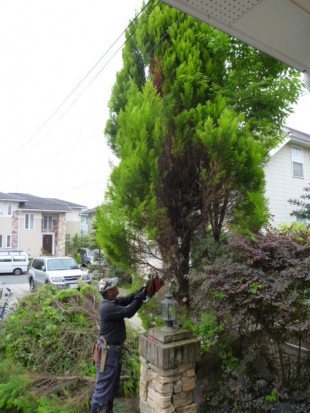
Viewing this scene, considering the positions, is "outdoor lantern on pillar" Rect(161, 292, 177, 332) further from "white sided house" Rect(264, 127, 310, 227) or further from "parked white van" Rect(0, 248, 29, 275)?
"parked white van" Rect(0, 248, 29, 275)

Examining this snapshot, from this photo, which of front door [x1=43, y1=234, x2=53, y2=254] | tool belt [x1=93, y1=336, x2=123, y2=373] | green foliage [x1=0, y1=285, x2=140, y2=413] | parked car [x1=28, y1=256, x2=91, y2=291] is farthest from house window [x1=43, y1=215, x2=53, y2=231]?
tool belt [x1=93, y1=336, x2=123, y2=373]

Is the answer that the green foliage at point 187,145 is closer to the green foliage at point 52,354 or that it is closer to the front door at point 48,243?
the green foliage at point 52,354

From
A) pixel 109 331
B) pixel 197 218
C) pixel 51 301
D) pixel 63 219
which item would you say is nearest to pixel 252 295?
pixel 197 218

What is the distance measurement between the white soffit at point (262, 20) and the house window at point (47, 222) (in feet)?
101

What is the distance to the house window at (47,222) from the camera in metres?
30.8

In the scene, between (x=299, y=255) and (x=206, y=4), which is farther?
(x=299, y=255)

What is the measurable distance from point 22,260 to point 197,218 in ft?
71.8

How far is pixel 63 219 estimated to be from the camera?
30.7m

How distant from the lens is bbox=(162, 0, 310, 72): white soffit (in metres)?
2.24

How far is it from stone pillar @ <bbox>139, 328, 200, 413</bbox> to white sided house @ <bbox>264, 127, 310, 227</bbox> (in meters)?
9.53

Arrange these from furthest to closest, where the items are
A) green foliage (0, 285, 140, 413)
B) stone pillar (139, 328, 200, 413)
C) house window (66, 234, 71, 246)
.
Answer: house window (66, 234, 71, 246) < green foliage (0, 285, 140, 413) < stone pillar (139, 328, 200, 413)

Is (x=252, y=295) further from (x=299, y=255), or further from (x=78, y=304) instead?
(x=78, y=304)

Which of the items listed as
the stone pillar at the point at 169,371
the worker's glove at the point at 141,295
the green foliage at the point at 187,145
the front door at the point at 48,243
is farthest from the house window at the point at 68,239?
the stone pillar at the point at 169,371

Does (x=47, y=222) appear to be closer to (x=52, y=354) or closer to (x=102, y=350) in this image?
(x=52, y=354)
